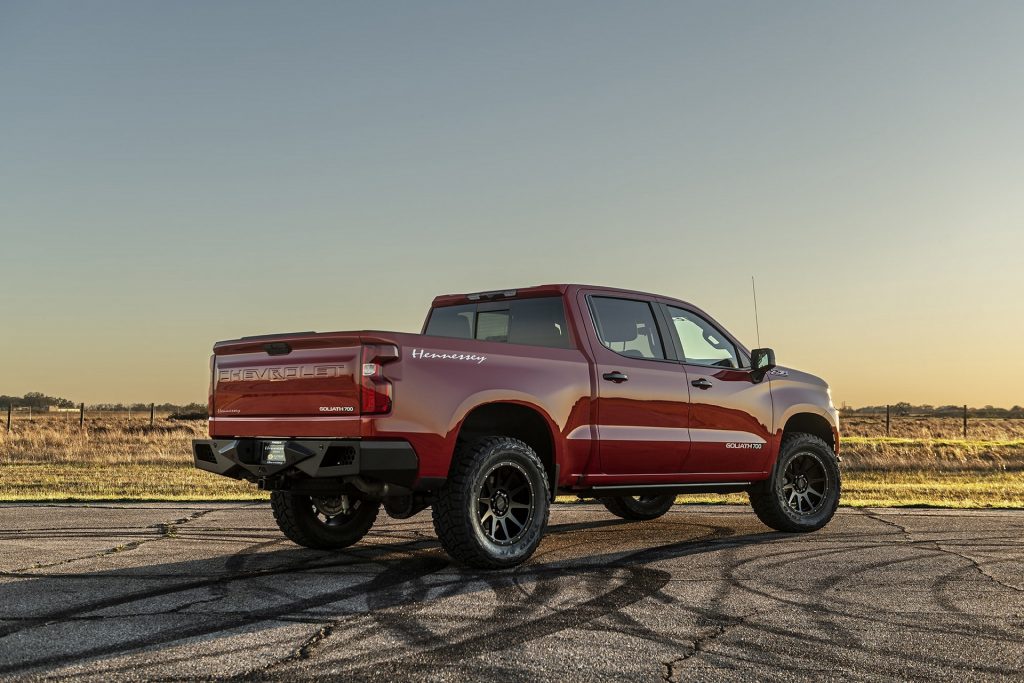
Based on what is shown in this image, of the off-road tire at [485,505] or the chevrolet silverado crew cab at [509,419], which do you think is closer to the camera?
the chevrolet silverado crew cab at [509,419]

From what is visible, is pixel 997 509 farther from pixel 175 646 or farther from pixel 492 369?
pixel 175 646

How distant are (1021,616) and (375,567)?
4380 millimetres

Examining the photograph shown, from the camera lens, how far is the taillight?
23.0ft

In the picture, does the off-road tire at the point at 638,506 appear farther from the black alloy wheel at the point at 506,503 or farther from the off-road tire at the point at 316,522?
the black alloy wheel at the point at 506,503

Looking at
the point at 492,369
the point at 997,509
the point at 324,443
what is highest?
the point at 492,369

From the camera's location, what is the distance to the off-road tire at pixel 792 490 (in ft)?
32.9

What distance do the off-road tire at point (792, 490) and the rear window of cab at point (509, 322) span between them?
9.49 feet

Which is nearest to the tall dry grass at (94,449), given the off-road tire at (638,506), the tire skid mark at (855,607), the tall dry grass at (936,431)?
the off-road tire at (638,506)

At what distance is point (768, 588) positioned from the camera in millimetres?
6758

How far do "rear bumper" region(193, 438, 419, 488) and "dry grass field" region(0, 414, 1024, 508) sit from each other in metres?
7.00

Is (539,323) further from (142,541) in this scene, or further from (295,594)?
(142,541)

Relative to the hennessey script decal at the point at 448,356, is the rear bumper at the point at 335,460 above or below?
below

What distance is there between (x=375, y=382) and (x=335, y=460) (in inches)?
24.2

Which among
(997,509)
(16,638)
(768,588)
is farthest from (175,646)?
(997,509)
